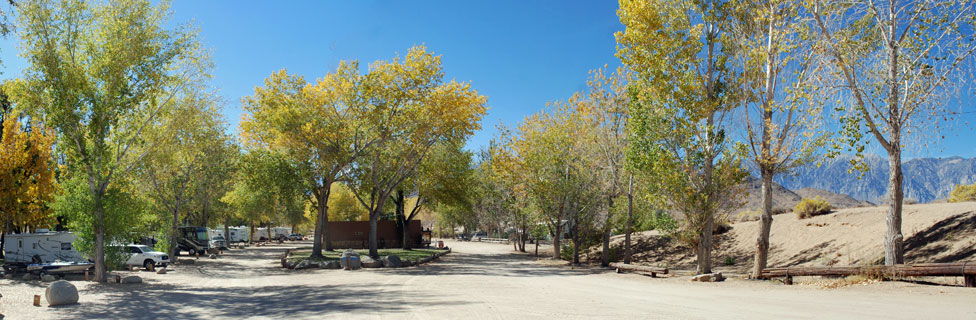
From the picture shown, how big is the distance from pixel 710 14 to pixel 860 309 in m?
12.5

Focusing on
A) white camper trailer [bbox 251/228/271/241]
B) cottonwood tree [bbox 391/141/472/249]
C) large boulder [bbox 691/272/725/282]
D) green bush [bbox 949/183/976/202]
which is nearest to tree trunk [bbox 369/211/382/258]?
cottonwood tree [bbox 391/141/472/249]

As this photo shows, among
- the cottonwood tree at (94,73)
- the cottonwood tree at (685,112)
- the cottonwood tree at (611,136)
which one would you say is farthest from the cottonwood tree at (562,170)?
the cottonwood tree at (94,73)

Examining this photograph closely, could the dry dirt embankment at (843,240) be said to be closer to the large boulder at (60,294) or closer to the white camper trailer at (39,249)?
the large boulder at (60,294)

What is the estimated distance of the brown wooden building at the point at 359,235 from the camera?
169 ft

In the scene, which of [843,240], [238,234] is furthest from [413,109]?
[238,234]

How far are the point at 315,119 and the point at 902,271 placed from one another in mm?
24278

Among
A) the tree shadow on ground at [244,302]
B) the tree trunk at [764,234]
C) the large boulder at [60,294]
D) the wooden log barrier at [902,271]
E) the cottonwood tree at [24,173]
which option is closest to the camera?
the tree shadow on ground at [244,302]

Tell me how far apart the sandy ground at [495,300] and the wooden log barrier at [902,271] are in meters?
0.35

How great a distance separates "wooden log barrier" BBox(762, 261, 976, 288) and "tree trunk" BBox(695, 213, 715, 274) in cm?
255

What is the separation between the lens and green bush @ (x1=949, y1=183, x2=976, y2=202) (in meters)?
30.7

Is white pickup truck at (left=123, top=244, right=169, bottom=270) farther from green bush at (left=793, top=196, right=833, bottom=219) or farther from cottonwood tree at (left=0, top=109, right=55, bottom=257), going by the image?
green bush at (left=793, top=196, right=833, bottom=219)

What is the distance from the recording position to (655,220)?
68.5ft

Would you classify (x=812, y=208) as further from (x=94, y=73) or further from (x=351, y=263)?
(x=94, y=73)

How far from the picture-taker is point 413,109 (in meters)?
28.4
